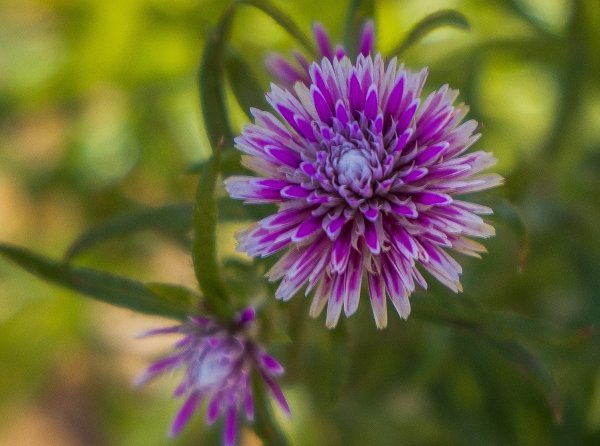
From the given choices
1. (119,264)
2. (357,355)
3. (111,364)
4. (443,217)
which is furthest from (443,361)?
(111,364)

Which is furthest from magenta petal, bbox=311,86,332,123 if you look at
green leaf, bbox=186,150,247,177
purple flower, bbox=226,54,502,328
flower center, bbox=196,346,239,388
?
flower center, bbox=196,346,239,388

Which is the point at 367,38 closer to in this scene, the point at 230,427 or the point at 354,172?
the point at 354,172

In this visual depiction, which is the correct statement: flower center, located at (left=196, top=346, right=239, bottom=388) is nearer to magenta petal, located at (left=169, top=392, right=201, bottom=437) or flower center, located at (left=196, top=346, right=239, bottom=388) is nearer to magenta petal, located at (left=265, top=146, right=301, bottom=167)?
magenta petal, located at (left=169, top=392, right=201, bottom=437)

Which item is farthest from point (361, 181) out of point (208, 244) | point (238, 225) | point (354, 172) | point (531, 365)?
point (238, 225)

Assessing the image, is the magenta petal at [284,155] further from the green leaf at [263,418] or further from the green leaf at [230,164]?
the green leaf at [263,418]

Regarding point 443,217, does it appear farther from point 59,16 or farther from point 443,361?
point 59,16
